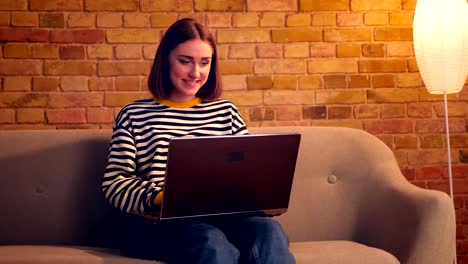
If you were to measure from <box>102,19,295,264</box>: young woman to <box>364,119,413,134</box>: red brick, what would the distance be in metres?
1.03

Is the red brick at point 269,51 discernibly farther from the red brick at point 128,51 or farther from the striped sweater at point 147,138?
the striped sweater at point 147,138

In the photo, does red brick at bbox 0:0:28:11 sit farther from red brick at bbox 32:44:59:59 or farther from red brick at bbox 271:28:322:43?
red brick at bbox 271:28:322:43

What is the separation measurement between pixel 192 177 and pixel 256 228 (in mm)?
233

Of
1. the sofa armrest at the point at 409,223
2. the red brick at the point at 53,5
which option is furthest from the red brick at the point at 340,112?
the red brick at the point at 53,5

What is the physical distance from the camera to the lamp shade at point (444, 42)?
2713 mm

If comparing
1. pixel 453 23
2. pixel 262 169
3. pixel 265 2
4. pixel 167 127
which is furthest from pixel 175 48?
pixel 453 23

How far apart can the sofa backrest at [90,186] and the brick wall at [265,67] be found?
576mm

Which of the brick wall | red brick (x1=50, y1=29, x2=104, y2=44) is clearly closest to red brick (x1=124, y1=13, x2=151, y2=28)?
the brick wall

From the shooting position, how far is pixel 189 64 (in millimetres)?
2139

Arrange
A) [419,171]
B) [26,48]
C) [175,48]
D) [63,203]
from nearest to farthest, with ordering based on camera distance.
Answer: [175,48], [63,203], [26,48], [419,171]

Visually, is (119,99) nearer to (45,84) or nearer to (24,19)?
(45,84)

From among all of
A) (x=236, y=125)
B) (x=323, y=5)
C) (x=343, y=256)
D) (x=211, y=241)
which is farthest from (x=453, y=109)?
(x=211, y=241)

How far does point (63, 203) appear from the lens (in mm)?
2309

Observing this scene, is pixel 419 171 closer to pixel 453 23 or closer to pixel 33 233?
pixel 453 23
